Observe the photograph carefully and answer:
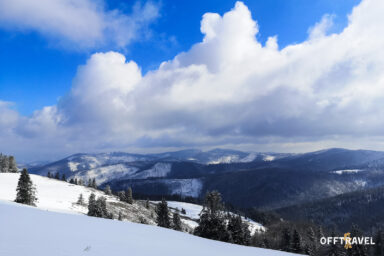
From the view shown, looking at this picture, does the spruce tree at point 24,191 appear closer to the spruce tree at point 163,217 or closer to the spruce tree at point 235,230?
the spruce tree at point 163,217

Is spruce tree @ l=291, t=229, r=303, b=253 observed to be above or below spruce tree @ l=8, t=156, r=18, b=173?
below

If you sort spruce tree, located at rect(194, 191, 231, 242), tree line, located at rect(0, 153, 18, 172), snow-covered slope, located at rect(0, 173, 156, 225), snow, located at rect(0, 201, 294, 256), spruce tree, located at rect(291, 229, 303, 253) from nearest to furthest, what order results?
snow, located at rect(0, 201, 294, 256)
spruce tree, located at rect(194, 191, 231, 242)
spruce tree, located at rect(291, 229, 303, 253)
snow-covered slope, located at rect(0, 173, 156, 225)
tree line, located at rect(0, 153, 18, 172)

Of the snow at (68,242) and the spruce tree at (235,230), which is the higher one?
the snow at (68,242)

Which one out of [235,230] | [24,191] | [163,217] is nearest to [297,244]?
[235,230]

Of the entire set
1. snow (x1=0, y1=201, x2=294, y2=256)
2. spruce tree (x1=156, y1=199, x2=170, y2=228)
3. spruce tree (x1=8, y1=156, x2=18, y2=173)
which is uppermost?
spruce tree (x1=8, y1=156, x2=18, y2=173)

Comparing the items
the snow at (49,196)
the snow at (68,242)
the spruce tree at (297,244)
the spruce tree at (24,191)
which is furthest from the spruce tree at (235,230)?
the spruce tree at (24,191)

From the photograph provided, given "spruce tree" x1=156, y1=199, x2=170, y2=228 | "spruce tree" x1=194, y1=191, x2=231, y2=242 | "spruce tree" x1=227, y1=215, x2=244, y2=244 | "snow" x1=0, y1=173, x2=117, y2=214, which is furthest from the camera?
"spruce tree" x1=156, y1=199, x2=170, y2=228

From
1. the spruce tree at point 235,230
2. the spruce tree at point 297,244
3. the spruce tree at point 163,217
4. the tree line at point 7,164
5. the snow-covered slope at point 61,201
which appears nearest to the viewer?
the spruce tree at point 235,230

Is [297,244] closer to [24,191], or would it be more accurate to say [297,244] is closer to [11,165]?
[24,191]

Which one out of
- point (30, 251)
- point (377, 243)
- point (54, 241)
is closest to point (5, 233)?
point (54, 241)

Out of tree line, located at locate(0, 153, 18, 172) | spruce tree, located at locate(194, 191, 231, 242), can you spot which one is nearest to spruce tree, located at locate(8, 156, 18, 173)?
tree line, located at locate(0, 153, 18, 172)

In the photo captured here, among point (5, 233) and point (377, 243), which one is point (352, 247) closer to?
point (377, 243)

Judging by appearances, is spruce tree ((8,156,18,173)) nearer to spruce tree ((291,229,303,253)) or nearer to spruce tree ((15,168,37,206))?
spruce tree ((15,168,37,206))

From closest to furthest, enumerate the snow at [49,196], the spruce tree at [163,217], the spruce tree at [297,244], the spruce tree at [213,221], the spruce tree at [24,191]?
the spruce tree at [213,221]
the spruce tree at [24,191]
the spruce tree at [297,244]
the snow at [49,196]
the spruce tree at [163,217]
